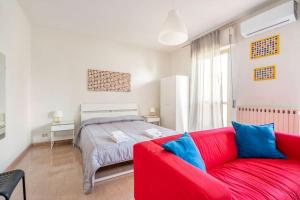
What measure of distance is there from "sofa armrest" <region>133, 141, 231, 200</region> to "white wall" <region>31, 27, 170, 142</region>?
297cm

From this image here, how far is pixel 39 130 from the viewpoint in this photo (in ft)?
11.4

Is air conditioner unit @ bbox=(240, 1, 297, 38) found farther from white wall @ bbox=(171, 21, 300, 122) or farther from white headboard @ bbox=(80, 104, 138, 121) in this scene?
white headboard @ bbox=(80, 104, 138, 121)

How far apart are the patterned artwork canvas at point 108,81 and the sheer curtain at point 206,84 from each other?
6.16ft

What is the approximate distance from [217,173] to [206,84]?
2656mm

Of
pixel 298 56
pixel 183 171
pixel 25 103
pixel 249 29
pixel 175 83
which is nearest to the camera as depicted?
pixel 183 171

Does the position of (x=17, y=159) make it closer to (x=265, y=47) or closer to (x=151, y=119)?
(x=151, y=119)

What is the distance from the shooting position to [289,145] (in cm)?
169

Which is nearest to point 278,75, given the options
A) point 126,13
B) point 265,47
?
point 265,47

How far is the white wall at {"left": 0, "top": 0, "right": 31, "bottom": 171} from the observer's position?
2.16 m

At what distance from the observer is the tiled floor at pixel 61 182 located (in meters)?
1.74

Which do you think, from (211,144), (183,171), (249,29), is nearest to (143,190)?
(183,171)

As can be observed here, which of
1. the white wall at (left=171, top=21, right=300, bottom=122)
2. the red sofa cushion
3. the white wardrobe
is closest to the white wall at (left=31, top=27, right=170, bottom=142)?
the white wardrobe

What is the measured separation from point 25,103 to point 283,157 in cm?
426

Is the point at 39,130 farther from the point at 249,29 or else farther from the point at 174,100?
the point at 249,29
